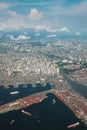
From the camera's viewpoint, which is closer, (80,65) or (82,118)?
(82,118)

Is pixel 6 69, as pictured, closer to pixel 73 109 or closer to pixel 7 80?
pixel 7 80

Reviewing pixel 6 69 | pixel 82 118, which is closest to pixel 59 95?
pixel 82 118

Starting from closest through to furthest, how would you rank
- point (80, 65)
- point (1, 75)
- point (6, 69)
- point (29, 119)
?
1. point (29, 119)
2. point (1, 75)
3. point (6, 69)
4. point (80, 65)

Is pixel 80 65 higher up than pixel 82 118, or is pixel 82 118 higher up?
pixel 80 65

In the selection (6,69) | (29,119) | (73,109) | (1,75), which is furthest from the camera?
(6,69)

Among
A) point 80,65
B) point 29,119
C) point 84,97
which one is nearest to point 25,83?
point 84,97

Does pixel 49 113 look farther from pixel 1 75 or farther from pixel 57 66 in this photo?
pixel 57 66
